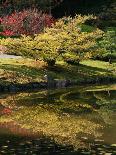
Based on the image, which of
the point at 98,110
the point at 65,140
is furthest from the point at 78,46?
the point at 65,140

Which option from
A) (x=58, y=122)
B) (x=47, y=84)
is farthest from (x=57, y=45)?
(x=58, y=122)

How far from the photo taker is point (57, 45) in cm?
4628

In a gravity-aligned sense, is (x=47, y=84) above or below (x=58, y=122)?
above

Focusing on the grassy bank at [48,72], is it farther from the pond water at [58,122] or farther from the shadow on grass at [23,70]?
the pond water at [58,122]

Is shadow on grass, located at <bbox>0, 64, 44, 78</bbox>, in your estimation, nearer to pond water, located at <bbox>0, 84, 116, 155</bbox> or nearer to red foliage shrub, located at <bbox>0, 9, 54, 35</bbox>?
pond water, located at <bbox>0, 84, 116, 155</bbox>

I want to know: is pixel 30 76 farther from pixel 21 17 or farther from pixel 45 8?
pixel 45 8

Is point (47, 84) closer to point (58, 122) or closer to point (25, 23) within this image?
point (58, 122)

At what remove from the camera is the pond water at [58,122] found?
69.5 feet

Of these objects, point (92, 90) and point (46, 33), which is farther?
point (46, 33)

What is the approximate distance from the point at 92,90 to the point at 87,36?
369 inches

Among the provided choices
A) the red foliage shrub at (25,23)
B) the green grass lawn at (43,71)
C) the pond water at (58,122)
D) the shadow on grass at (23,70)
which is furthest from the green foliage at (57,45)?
the pond water at (58,122)

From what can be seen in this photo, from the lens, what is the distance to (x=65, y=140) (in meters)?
22.7

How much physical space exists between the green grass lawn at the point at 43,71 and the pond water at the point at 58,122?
109 inches

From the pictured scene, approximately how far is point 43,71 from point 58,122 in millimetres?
17929
